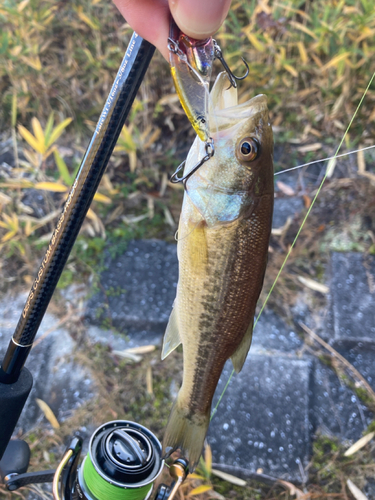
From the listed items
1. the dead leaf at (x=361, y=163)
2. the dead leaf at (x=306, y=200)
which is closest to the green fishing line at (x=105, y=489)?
the dead leaf at (x=306, y=200)

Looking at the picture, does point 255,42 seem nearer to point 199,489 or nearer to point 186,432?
point 186,432

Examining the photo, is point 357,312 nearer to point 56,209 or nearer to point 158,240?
point 158,240

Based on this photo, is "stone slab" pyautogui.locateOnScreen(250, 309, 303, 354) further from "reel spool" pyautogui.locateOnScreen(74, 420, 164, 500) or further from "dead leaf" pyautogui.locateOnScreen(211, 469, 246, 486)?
"reel spool" pyautogui.locateOnScreen(74, 420, 164, 500)

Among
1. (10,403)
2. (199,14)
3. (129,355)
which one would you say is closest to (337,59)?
(199,14)

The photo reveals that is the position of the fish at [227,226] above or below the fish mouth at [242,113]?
below

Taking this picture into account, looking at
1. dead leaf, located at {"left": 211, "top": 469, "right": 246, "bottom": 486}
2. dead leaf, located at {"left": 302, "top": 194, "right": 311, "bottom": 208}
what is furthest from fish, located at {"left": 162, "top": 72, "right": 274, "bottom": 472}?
dead leaf, located at {"left": 302, "top": 194, "right": 311, "bottom": 208}

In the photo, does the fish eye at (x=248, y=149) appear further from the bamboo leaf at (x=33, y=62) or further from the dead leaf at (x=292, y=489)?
the bamboo leaf at (x=33, y=62)
